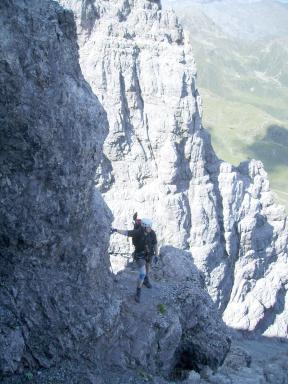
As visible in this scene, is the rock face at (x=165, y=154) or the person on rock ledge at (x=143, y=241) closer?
the person on rock ledge at (x=143, y=241)

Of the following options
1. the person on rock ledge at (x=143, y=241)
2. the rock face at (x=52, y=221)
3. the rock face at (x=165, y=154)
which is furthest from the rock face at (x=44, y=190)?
the rock face at (x=165, y=154)

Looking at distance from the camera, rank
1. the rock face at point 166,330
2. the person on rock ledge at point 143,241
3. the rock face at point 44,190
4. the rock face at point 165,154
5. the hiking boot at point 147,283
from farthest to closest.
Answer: the rock face at point 165,154, the hiking boot at point 147,283, the person on rock ledge at point 143,241, the rock face at point 166,330, the rock face at point 44,190

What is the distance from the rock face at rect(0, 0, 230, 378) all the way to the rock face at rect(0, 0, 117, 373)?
35 millimetres

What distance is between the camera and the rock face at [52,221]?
15227 millimetres

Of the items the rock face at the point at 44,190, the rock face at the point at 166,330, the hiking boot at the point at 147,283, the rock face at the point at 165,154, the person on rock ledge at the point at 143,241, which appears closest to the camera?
the rock face at the point at 44,190

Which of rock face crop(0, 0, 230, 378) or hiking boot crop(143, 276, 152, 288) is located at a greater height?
rock face crop(0, 0, 230, 378)

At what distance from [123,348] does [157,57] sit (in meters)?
58.0

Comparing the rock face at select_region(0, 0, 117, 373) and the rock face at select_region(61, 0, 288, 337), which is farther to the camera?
the rock face at select_region(61, 0, 288, 337)

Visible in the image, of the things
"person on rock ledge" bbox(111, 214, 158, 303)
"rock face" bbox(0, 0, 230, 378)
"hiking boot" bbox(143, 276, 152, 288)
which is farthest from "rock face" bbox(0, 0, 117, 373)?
"hiking boot" bbox(143, 276, 152, 288)

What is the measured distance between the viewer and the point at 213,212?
237ft

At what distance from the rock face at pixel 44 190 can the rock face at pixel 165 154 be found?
47.7 m

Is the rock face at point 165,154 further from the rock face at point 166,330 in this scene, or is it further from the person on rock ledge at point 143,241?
the person on rock ledge at point 143,241

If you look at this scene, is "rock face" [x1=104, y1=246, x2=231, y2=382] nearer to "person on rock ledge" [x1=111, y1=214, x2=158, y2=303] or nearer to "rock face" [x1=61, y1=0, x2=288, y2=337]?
"person on rock ledge" [x1=111, y1=214, x2=158, y2=303]

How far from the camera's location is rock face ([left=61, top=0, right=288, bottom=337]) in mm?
67062
